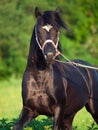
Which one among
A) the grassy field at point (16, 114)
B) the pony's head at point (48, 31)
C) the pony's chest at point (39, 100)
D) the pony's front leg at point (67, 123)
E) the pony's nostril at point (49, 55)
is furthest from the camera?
the grassy field at point (16, 114)

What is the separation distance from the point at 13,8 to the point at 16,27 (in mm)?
1270

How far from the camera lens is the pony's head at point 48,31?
28.2 feet

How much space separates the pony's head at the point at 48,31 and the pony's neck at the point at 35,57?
15 centimetres

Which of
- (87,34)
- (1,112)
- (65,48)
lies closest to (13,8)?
(65,48)

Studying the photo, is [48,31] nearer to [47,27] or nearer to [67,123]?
[47,27]

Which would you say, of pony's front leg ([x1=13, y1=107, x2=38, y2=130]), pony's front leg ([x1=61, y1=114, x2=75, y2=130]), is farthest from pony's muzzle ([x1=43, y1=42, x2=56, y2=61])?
pony's front leg ([x1=61, y1=114, x2=75, y2=130])

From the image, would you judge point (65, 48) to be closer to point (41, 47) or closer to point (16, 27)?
point (16, 27)

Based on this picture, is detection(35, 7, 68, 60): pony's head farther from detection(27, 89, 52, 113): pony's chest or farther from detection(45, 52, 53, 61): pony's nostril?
detection(27, 89, 52, 113): pony's chest

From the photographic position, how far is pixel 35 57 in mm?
9039

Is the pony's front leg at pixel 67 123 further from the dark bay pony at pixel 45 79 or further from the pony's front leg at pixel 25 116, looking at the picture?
the pony's front leg at pixel 25 116

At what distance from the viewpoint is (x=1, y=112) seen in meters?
17.6

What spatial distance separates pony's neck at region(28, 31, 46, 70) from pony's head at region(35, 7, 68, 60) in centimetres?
15

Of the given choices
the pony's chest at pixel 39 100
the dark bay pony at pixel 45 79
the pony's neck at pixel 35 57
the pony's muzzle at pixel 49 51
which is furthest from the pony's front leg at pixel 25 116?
the pony's muzzle at pixel 49 51

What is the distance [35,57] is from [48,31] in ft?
1.68
